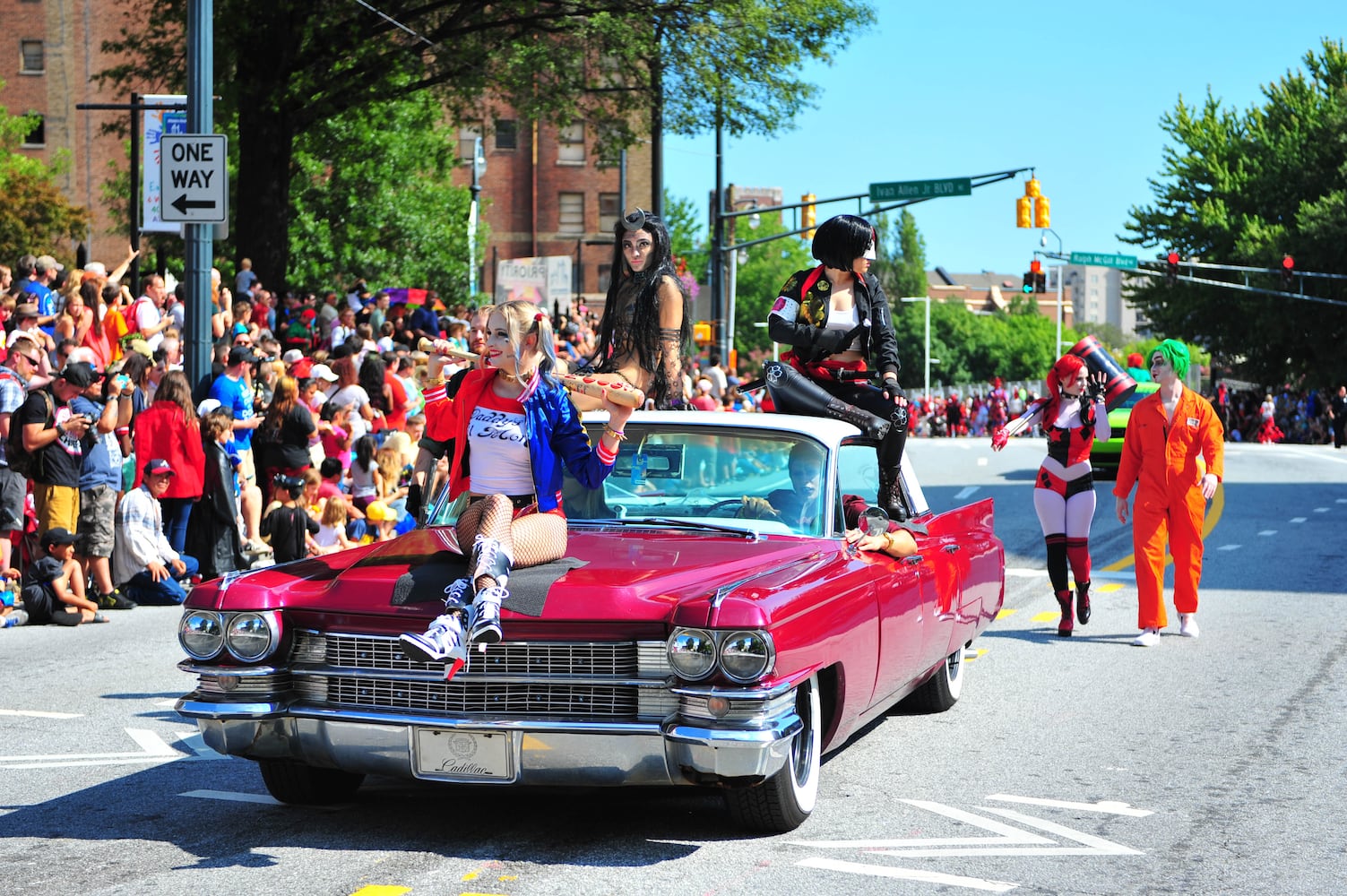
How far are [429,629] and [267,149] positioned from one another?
21.1 m

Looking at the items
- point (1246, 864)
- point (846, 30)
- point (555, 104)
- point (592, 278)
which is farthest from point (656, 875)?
point (592, 278)

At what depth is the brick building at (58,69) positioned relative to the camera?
63750 mm

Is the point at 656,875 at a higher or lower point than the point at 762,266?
lower

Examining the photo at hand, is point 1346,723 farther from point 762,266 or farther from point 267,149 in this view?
point 762,266

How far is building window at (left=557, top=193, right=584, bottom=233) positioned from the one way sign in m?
61.4

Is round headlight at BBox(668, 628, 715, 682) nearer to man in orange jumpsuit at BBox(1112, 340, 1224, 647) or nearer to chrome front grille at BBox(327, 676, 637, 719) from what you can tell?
chrome front grille at BBox(327, 676, 637, 719)

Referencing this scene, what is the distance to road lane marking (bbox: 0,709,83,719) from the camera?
8.42 m

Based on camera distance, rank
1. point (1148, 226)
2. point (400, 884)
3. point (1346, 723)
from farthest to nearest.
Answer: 1. point (1148, 226)
2. point (1346, 723)
3. point (400, 884)

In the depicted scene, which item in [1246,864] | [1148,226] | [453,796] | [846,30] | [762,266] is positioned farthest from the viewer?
[762,266]

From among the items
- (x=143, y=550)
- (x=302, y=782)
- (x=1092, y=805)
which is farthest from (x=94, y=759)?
(x=143, y=550)

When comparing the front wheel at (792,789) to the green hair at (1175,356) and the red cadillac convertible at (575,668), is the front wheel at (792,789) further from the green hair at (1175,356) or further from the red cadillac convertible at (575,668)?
the green hair at (1175,356)

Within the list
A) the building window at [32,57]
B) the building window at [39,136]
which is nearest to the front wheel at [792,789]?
the building window at [39,136]

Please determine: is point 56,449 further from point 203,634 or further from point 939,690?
point 203,634

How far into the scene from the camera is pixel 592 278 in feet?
261
